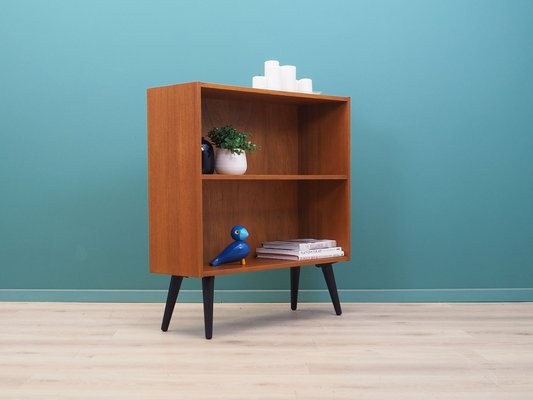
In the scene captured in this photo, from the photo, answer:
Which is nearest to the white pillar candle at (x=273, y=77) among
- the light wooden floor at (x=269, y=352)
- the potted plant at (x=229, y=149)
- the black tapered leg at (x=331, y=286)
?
the potted plant at (x=229, y=149)

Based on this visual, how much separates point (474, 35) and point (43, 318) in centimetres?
236

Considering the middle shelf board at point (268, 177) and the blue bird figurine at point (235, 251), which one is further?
the blue bird figurine at point (235, 251)

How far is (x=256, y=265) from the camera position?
2.79 m

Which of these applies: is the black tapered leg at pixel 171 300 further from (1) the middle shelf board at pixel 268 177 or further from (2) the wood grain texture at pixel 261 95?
(2) the wood grain texture at pixel 261 95

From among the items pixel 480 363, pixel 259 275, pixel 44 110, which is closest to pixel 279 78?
pixel 259 275

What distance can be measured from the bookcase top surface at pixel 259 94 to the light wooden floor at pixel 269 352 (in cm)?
93

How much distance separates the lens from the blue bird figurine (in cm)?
282

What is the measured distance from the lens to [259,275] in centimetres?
338

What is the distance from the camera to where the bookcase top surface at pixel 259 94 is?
2.67m

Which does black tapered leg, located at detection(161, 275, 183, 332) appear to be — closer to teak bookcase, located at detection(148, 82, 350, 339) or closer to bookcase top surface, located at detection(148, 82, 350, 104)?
teak bookcase, located at detection(148, 82, 350, 339)

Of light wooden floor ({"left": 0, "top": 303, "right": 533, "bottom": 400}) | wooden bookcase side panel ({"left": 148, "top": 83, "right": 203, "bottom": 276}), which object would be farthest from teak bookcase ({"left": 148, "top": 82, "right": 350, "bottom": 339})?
light wooden floor ({"left": 0, "top": 303, "right": 533, "bottom": 400})

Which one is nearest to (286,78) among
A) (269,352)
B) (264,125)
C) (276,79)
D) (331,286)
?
(276,79)

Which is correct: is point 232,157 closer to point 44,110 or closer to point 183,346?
point 183,346

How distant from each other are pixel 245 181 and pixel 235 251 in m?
0.41
